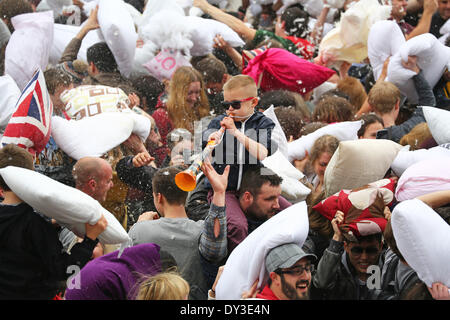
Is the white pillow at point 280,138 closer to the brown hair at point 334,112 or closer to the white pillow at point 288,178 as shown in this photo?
the white pillow at point 288,178

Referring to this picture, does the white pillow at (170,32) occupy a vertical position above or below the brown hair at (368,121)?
below

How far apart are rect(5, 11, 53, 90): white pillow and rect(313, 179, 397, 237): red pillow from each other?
8.05 ft

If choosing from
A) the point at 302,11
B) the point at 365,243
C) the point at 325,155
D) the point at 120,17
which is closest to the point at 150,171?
the point at 325,155

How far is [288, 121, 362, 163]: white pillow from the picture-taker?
12.2ft

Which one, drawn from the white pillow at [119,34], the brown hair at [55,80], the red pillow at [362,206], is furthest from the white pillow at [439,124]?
the white pillow at [119,34]

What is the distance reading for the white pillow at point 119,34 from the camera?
5.02 m

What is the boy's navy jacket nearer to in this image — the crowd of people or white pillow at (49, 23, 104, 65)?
the crowd of people

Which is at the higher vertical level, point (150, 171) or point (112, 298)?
point (112, 298)

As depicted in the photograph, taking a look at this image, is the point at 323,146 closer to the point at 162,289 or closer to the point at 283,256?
the point at 283,256

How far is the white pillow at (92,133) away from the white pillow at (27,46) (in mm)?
1090

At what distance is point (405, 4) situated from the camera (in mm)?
6023

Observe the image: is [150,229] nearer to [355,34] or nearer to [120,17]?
[120,17]

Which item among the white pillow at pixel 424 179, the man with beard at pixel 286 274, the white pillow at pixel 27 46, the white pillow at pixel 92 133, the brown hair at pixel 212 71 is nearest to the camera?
the man with beard at pixel 286 274

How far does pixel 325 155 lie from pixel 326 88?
2.05 meters
